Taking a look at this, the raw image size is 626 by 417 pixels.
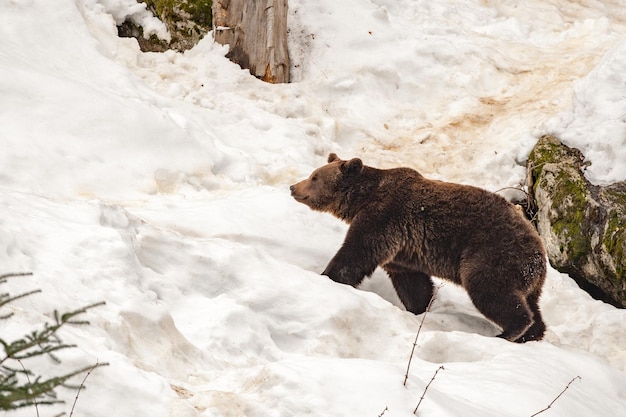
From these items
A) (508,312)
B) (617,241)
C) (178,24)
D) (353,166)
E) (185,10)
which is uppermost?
(185,10)

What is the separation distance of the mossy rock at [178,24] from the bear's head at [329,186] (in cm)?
435

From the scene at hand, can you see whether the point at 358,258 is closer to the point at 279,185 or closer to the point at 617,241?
the point at 279,185

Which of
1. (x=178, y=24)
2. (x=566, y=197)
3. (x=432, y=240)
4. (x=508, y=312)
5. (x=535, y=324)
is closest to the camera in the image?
(x=508, y=312)

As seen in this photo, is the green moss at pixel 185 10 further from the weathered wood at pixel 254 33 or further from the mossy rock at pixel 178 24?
the weathered wood at pixel 254 33

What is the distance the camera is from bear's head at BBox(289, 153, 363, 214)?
845cm

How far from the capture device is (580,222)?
9.07 m

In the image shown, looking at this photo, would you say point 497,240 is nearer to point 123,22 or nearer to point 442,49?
point 442,49

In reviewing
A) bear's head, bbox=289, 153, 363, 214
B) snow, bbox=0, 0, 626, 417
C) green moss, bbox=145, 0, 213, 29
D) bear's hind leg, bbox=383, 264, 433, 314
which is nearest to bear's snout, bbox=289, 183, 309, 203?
bear's head, bbox=289, 153, 363, 214

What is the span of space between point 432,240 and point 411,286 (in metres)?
0.74

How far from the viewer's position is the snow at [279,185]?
4.86 metres

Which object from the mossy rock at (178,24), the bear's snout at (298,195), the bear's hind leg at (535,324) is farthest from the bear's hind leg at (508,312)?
the mossy rock at (178,24)

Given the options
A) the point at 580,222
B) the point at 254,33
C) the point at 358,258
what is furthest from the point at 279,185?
the point at 580,222

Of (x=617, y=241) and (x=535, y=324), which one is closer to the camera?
(x=535, y=324)

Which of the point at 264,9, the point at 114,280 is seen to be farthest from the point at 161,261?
the point at 264,9
